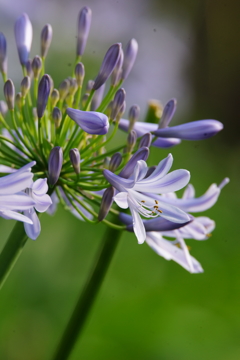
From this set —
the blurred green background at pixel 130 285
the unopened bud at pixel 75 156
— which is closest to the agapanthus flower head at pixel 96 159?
the unopened bud at pixel 75 156

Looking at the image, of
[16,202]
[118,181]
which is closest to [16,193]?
[16,202]

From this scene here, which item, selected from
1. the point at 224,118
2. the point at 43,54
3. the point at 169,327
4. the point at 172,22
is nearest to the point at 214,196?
the point at 43,54

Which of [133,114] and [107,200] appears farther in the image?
[133,114]

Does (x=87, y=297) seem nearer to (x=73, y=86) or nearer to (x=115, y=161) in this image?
(x=115, y=161)

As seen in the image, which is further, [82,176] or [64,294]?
[64,294]

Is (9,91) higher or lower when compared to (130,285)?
higher

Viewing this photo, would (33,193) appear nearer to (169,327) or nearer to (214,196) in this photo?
(214,196)

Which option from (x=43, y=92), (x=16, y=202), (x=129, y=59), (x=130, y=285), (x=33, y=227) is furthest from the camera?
(x=130, y=285)
